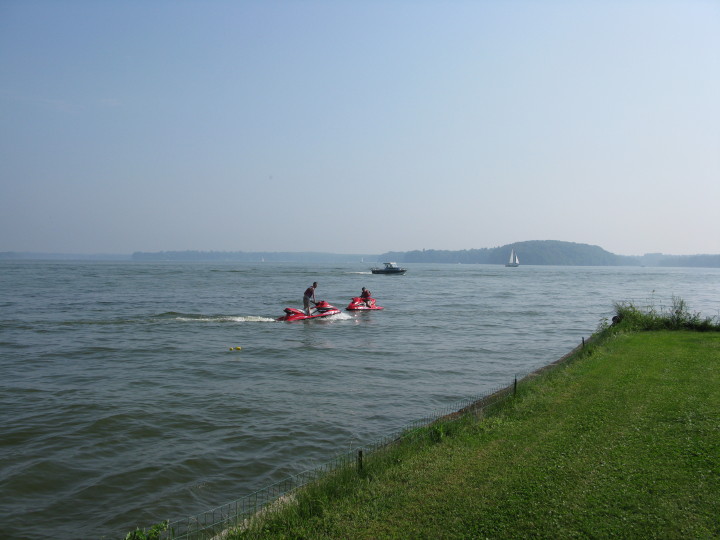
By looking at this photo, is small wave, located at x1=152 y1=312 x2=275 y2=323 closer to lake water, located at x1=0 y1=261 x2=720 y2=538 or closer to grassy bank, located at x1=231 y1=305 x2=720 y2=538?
lake water, located at x1=0 y1=261 x2=720 y2=538

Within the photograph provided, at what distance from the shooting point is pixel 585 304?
140ft

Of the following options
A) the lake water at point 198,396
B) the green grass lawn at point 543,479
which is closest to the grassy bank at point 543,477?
the green grass lawn at point 543,479

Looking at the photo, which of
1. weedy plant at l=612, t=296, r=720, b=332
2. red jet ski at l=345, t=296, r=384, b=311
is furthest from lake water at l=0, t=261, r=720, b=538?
red jet ski at l=345, t=296, r=384, b=311

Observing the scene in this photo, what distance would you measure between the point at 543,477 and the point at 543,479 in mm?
54

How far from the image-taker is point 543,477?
6207mm

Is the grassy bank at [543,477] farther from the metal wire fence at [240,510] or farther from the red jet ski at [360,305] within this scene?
the red jet ski at [360,305]

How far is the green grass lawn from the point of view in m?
5.23

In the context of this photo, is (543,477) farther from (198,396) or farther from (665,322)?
(665,322)

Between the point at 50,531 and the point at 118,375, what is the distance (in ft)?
29.4

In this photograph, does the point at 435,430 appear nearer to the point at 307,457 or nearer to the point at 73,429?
the point at 307,457

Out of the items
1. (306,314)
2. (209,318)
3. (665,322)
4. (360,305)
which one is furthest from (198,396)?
(360,305)

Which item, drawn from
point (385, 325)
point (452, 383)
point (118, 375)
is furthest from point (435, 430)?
point (385, 325)

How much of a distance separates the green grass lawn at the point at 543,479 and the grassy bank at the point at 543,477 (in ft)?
0.05

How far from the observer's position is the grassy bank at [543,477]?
17.2 feet
